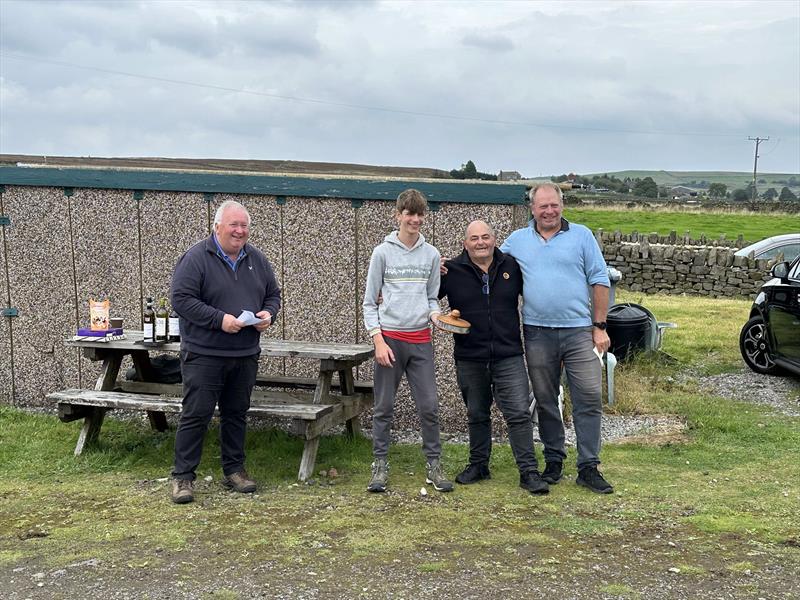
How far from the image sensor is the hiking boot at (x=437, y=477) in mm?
6062

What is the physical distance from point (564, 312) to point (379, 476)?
1.67 metres

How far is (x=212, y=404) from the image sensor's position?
5938mm

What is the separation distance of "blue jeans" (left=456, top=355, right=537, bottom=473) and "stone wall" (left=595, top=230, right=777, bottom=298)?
49.6ft

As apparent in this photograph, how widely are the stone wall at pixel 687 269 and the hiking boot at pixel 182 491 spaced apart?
16437mm

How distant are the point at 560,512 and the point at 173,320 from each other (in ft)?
10.7

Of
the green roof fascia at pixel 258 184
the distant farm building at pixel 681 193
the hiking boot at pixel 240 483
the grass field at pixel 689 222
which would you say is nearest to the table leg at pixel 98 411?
the hiking boot at pixel 240 483

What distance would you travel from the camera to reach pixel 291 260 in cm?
779

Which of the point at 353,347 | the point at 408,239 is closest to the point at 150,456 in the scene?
the point at 353,347

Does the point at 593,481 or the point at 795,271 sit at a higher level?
the point at 795,271

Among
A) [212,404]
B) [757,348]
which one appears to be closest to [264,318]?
[212,404]

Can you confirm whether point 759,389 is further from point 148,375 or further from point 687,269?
point 687,269

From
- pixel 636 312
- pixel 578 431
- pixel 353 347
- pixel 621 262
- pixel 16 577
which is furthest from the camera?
pixel 621 262

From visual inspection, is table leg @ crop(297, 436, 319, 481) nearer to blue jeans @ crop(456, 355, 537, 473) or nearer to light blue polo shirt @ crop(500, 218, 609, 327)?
blue jeans @ crop(456, 355, 537, 473)

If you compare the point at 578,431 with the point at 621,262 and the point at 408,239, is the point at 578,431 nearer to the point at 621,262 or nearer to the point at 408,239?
the point at 408,239
